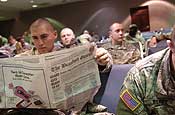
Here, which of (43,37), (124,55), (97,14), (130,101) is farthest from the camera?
(97,14)

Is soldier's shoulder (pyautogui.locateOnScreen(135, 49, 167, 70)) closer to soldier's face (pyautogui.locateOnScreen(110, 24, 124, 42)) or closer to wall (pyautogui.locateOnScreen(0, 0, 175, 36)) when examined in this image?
soldier's face (pyautogui.locateOnScreen(110, 24, 124, 42))

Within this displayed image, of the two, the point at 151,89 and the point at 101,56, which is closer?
the point at 151,89

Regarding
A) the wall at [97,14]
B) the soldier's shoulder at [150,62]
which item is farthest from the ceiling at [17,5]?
the soldier's shoulder at [150,62]

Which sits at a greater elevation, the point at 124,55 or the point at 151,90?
the point at 151,90

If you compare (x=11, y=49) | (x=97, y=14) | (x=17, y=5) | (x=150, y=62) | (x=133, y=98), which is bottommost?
(x=11, y=49)

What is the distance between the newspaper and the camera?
1.54m

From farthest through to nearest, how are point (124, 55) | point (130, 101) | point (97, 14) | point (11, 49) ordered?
point (97, 14)
point (11, 49)
point (124, 55)
point (130, 101)

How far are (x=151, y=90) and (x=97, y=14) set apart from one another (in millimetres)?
13134

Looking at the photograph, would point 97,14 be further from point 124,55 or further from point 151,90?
point 151,90

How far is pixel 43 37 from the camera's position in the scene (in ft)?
8.96

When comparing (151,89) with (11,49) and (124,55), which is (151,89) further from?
(11,49)

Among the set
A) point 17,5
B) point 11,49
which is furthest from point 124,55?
point 17,5

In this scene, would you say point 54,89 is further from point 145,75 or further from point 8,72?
point 145,75

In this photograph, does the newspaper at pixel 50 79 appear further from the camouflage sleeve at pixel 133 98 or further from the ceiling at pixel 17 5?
the ceiling at pixel 17 5
